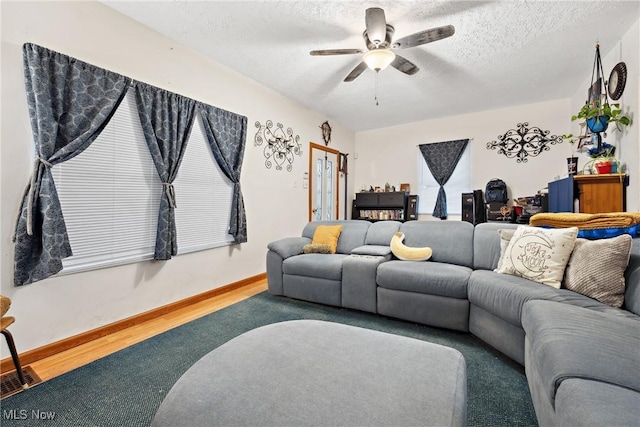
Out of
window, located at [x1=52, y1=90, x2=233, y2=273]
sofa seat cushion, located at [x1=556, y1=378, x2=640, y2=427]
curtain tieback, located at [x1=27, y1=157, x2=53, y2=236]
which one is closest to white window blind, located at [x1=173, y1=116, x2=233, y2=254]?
window, located at [x1=52, y1=90, x2=233, y2=273]

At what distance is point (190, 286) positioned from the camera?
2.98 meters

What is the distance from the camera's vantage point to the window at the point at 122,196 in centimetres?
213

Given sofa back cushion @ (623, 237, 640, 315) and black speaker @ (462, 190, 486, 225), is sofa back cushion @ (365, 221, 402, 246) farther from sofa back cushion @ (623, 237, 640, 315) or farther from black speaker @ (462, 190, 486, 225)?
black speaker @ (462, 190, 486, 225)

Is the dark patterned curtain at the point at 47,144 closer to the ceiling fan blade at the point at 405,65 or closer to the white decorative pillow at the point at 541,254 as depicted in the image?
the ceiling fan blade at the point at 405,65

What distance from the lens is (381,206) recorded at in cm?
567

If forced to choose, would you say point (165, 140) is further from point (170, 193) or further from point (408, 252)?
point (408, 252)

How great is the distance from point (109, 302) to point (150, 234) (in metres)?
0.64

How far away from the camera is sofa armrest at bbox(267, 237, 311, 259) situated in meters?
3.09

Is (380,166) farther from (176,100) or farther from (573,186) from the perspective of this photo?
(176,100)

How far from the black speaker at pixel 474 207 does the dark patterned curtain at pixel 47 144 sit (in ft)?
16.8

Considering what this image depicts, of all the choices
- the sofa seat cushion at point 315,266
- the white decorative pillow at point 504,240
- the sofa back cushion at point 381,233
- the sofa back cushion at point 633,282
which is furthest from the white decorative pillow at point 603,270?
the sofa seat cushion at point 315,266

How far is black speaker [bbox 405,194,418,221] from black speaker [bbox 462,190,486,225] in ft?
2.83

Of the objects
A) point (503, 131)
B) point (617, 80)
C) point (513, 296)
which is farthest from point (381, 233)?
point (503, 131)

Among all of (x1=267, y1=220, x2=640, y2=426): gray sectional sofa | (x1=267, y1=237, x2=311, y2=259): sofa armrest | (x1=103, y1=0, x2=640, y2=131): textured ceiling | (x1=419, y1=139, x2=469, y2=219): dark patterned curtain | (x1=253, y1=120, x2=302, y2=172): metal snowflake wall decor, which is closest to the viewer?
(x1=267, y1=220, x2=640, y2=426): gray sectional sofa
